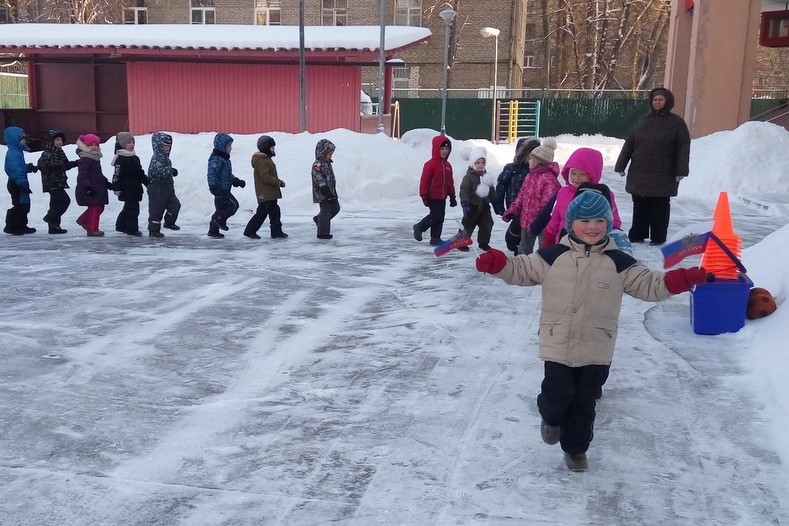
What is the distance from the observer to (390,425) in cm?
436

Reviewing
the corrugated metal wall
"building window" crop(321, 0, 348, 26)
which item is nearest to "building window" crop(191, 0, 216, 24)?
"building window" crop(321, 0, 348, 26)

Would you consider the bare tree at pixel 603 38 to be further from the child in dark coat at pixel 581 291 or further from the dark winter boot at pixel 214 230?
the child in dark coat at pixel 581 291

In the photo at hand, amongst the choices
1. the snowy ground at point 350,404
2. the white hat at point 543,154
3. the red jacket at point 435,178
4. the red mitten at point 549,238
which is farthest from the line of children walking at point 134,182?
the red mitten at point 549,238

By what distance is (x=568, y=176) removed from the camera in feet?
18.1

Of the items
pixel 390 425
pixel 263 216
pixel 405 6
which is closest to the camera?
pixel 390 425

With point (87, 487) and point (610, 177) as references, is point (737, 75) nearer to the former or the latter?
point (610, 177)

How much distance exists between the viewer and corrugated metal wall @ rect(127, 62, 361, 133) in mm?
20656

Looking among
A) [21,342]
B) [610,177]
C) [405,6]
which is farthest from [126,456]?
[405,6]

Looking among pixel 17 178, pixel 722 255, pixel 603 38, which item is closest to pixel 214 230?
pixel 17 178

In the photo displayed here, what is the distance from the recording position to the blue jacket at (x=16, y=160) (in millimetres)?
10367

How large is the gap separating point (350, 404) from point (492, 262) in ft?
4.84

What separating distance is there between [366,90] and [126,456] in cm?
3422

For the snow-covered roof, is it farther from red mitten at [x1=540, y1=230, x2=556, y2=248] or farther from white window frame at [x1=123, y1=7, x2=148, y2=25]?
white window frame at [x1=123, y1=7, x2=148, y2=25]

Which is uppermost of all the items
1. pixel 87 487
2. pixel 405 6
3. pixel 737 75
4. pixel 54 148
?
pixel 405 6
